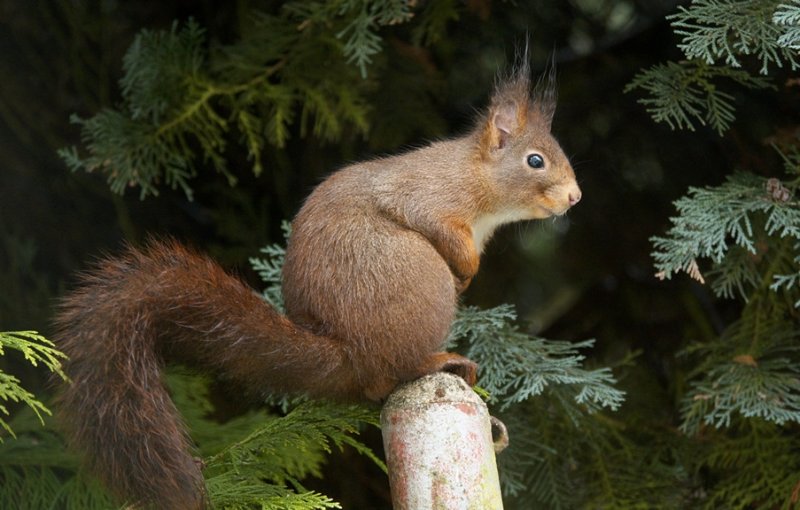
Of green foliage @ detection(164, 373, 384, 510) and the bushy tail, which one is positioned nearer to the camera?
the bushy tail

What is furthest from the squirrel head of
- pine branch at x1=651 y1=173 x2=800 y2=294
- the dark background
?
the dark background

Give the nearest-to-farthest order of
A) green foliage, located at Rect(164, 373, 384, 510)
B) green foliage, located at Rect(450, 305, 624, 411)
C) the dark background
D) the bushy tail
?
the bushy tail
green foliage, located at Rect(164, 373, 384, 510)
green foliage, located at Rect(450, 305, 624, 411)
the dark background

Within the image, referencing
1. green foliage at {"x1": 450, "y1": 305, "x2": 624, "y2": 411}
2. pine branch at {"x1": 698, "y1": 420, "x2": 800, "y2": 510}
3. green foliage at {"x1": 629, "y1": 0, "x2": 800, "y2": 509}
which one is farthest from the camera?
pine branch at {"x1": 698, "y1": 420, "x2": 800, "y2": 510}

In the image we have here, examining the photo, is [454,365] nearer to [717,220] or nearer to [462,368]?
[462,368]

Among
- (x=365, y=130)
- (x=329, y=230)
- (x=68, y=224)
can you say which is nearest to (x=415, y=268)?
(x=329, y=230)

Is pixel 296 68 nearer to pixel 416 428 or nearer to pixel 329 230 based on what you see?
pixel 329 230

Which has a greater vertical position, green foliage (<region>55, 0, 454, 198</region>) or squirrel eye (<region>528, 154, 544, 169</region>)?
green foliage (<region>55, 0, 454, 198</region>)

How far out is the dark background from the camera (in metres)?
2.78

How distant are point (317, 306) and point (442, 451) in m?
0.33

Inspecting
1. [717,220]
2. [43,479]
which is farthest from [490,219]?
[43,479]

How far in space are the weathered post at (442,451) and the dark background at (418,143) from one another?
1230 mm

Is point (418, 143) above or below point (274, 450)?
above

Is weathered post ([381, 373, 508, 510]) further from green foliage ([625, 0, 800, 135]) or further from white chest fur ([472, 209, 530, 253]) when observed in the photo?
green foliage ([625, 0, 800, 135])

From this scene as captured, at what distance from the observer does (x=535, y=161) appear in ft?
6.50
